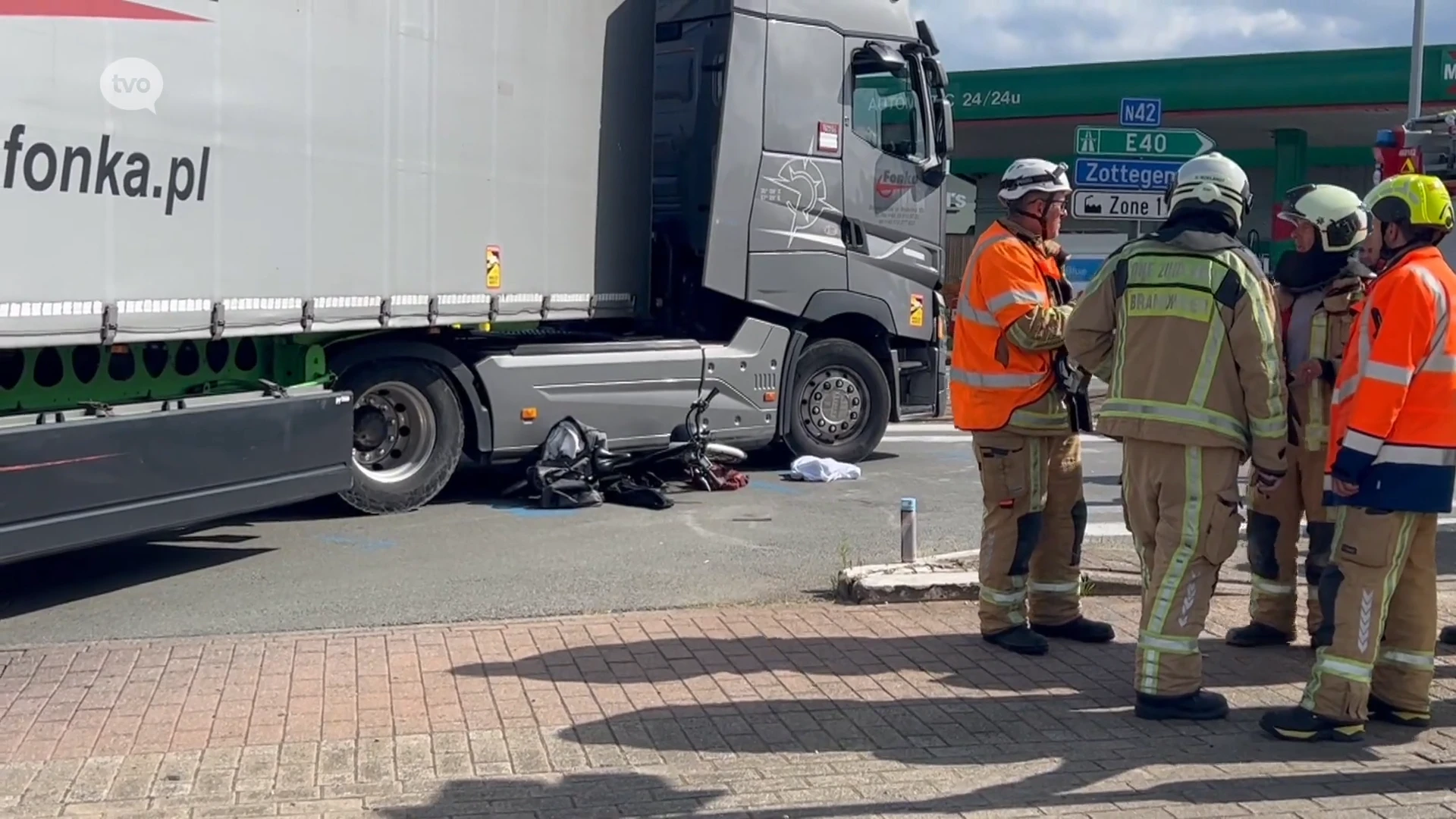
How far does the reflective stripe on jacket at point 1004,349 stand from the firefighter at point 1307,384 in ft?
3.08

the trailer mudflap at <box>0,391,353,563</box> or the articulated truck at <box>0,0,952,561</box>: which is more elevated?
A: the articulated truck at <box>0,0,952,561</box>

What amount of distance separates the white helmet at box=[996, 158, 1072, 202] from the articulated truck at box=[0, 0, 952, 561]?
155 inches

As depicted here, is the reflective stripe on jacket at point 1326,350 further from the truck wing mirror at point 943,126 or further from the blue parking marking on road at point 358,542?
the truck wing mirror at point 943,126

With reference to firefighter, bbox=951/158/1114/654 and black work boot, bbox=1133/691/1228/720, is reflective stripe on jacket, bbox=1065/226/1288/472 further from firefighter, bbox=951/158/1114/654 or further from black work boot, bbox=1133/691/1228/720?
black work boot, bbox=1133/691/1228/720

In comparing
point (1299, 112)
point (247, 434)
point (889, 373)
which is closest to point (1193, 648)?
point (247, 434)

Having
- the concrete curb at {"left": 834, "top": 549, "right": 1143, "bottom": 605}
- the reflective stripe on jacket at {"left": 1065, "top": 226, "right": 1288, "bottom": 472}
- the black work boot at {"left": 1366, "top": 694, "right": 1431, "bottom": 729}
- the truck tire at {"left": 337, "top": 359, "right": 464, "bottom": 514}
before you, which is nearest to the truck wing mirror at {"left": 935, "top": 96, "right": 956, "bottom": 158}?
the truck tire at {"left": 337, "top": 359, "right": 464, "bottom": 514}

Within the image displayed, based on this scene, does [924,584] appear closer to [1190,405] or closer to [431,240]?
[1190,405]

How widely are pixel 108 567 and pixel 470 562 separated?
1919mm

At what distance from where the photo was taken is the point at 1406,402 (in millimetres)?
5160

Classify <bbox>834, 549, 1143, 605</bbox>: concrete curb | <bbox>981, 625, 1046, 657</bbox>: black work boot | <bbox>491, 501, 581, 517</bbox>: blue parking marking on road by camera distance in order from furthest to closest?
1. <bbox>491, 501, 581, 517</bbox>: blue parking marking on road
2. <bbox>834, 549, 1143, 605</bbox>: concrete curb
3. <bbox>981, 625, 1046, 657</bbox>: black work boot

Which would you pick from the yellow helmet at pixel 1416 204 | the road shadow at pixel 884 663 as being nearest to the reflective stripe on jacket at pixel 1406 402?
the yellow helmet at pixel 1416 204

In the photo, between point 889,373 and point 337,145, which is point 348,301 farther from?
point 889,373

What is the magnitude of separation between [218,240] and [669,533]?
123 inches

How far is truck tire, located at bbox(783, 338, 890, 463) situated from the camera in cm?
1185
